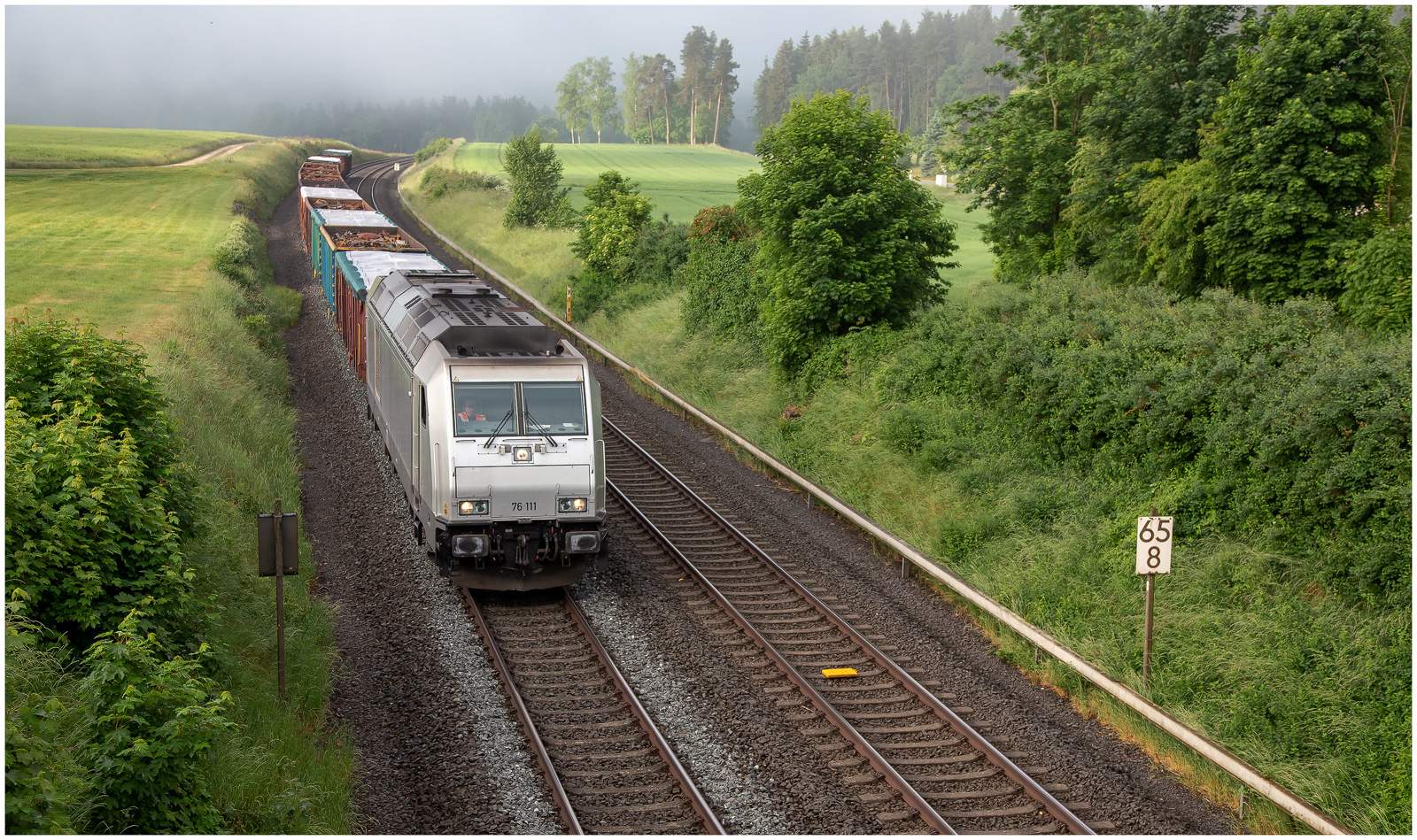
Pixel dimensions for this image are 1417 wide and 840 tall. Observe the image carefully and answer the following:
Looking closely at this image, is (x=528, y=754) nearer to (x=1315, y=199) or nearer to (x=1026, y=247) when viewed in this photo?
(x=1315, y=199)

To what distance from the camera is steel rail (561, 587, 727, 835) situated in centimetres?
834

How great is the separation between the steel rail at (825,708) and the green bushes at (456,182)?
50748mm

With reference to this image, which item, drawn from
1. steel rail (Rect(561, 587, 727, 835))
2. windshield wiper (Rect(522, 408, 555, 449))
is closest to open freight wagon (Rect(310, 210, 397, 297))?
windshield wiper (Rect(522, 408, 555, 449))

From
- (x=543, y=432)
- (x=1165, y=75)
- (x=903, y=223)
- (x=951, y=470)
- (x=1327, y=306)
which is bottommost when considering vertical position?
(x=951, y=470)

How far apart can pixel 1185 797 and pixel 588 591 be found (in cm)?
787

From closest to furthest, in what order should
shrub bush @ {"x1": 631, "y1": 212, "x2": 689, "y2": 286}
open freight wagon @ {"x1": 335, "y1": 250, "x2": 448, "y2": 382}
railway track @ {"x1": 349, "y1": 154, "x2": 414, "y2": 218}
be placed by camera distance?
1. open freight wagon @ {"x1": 335, "y1": 250, "x2": 448, "y2": 382}
2. shrub bush @ {"x1": 631, "y1": 212, "x2": 689, "y2": 286}
3. railway track @ {"x1": 349, "y1": 154, "x2": 414, "y2": 218}

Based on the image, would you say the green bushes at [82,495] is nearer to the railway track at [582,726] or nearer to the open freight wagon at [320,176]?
the railway track at [582,726]

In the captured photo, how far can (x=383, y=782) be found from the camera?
29.1ft

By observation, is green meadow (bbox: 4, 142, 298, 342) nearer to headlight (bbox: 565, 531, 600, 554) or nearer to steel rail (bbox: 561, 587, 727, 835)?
headlight (bbox: 565, 531, 600, 554)

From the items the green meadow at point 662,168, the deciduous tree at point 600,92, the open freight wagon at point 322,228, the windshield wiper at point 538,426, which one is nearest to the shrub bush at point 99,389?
the windshield wiper at point 538,426

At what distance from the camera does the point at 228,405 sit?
61.3ft

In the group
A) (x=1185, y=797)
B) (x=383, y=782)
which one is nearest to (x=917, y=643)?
(x=1185, y=797)

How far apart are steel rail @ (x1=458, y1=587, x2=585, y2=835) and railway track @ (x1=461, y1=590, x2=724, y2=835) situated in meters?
0.01

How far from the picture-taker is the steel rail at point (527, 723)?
8.29 m
